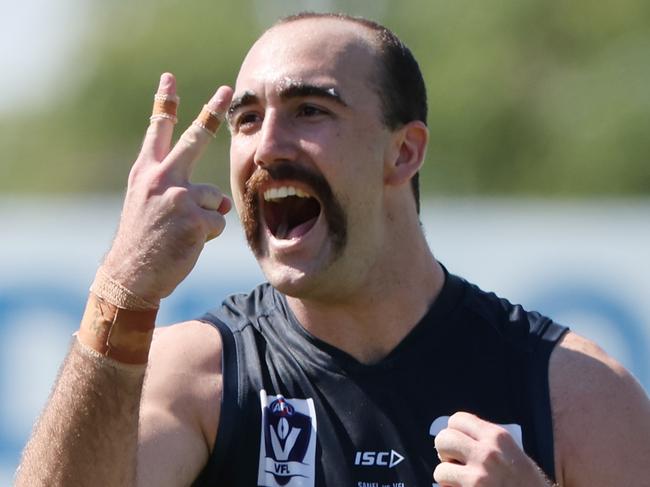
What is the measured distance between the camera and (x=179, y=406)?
377 centimetres

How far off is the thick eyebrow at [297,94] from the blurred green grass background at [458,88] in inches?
492

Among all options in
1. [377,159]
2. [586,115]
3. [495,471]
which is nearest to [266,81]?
[377,159]

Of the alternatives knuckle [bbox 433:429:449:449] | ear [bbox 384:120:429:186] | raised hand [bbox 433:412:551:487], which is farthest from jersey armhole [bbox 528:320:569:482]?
ear [bbox 384:120:429:186]

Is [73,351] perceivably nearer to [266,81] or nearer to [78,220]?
[266,81]

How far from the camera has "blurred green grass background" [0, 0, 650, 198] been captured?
17328mm

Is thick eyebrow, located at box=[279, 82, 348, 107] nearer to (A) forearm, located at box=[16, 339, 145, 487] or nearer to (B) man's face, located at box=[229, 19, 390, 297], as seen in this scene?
(B) man's face, located at box=[229, 19, 390, 297]

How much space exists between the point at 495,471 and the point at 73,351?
1030 millimetres

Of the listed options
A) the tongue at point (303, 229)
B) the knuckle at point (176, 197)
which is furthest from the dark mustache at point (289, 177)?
the knuckle at point (176, 197)

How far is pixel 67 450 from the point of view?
10.9ft

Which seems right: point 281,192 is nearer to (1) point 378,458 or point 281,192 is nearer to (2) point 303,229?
(2) point 303,229

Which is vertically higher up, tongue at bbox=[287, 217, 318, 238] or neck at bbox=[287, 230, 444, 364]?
tongue at bbox=[287, 217, 318, 238]

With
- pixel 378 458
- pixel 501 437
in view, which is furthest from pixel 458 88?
pixel 501 437

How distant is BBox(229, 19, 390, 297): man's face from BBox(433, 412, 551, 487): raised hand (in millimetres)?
647

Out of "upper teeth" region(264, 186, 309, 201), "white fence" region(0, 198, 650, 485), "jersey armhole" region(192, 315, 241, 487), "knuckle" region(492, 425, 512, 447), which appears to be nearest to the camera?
"knuckle" region(492, 425, 512, 447)
